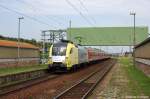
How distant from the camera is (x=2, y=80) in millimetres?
26250

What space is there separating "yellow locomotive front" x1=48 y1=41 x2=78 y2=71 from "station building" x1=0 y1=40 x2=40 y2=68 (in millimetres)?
12101

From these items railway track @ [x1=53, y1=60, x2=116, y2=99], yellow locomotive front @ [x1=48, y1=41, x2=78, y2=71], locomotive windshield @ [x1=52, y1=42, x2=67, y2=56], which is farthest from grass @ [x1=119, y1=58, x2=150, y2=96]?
locomotive windshield @ [x1=52, y1=42, x2=67, y2=56]

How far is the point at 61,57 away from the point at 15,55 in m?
19.3

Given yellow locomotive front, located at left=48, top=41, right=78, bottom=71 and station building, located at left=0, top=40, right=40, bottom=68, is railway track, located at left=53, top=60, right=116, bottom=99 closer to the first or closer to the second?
yellow locomotive front, located at left=48, top=41, right=78, bottom=71

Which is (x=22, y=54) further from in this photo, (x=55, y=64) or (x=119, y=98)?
(x=119, y=98)

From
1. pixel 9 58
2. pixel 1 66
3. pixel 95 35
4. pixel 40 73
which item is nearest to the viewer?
pixel 40 73

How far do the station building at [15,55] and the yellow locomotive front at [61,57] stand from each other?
12.1 meters

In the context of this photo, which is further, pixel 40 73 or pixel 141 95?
pixel 40 73

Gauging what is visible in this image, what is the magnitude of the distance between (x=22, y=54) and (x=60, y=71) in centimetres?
1994

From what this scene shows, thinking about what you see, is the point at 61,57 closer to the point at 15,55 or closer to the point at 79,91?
the point at 79,91

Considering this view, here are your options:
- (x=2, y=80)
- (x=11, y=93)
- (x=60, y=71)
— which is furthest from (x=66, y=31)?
→ (x=11, y=93)

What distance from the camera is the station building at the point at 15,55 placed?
163 ft

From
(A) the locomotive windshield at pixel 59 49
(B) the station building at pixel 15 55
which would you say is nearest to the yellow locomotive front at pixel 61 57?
(A) the locomotive windshield at pixel 59 49

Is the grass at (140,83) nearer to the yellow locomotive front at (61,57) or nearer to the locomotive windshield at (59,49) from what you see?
the yellow locomotive front at (61,57)
